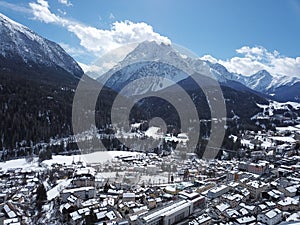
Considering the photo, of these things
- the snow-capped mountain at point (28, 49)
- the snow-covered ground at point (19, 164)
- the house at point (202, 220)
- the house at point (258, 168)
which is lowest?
the house at point (202, 220)

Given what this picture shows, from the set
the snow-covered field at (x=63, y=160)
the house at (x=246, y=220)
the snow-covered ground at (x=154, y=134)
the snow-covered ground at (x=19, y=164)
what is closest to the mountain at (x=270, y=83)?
the snow-covered ground at (x=154, y=134)

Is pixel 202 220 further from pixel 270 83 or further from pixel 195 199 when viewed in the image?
pixel 270 83

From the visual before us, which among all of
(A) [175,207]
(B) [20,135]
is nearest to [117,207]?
(A) [175,207]

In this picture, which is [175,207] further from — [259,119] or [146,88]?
[146,88]

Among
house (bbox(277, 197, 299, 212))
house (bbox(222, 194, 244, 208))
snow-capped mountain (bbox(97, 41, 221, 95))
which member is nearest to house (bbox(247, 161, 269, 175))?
house (bbox(222, 194, 244, 208))

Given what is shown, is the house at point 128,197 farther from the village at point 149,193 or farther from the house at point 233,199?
the house at point 233,199

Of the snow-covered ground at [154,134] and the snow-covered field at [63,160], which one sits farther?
the snow-covered ground at [154,134]

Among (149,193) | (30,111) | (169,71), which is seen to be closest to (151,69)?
(169,71)
